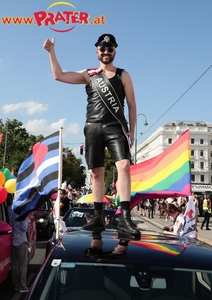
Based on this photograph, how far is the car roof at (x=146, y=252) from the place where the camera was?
226cm

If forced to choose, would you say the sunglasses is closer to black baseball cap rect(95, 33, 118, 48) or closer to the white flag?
black baseball cap rect(95, 33, 118, 48)

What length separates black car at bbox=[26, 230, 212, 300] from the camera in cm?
225

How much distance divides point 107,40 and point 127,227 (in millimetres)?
1730

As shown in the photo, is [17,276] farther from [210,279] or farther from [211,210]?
[211,210]

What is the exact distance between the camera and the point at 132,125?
3.94 metres

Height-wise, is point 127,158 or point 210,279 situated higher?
point 127,158

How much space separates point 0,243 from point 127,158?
2597 mm

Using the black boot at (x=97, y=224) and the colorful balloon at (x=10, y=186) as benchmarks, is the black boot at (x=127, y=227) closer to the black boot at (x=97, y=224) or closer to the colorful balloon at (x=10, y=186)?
→ the black boot at (x=97, y=224)

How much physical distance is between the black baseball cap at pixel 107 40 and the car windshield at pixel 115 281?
87.1 inches

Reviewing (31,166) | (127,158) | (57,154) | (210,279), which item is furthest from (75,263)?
(31,166)

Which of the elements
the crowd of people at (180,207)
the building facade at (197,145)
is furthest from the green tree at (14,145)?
the building facade at (197,145)

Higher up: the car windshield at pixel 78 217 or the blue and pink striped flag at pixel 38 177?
the blue and pink striped flag at pixel 38 177

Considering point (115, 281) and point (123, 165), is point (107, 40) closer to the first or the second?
point (123, 165)

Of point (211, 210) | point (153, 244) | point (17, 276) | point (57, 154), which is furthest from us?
point (211, 210)
